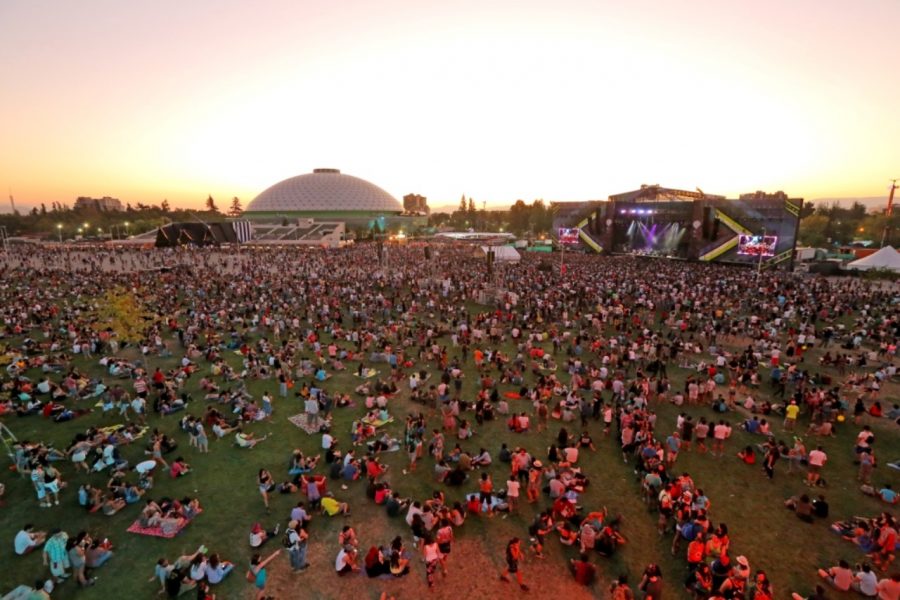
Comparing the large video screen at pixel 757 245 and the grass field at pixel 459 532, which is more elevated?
the large video screen at pixel 757 245

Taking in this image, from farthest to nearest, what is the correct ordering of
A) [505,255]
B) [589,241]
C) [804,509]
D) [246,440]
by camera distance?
[589,241] < [505,255] < [246,440] < [804,509]

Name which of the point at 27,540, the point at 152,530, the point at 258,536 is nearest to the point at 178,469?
the point at 152,530

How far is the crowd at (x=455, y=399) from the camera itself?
26.7 feet

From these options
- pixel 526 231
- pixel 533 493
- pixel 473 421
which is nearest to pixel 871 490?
pixel 533 493

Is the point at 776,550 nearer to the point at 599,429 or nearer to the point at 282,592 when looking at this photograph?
the point at 599,429

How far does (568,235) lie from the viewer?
6481 cm

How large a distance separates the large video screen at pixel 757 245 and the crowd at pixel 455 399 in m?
16.1

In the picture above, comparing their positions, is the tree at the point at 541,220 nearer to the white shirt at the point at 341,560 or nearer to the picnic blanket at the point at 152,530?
the picnic blanket at the point at 152,530

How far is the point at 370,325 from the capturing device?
76.2 ft

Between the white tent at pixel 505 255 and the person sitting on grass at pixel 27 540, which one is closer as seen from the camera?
the person sitting on grass at pixel 27 540

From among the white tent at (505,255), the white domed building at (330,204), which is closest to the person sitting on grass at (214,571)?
the white tent at (505,255)

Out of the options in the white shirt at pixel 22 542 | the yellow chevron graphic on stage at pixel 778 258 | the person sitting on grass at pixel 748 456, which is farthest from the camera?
the yellow chevron graphic on stage at pixel 778 258

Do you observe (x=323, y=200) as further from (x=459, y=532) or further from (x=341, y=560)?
(x=341, y=560)

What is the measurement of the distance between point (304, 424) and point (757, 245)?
48.7 meters
